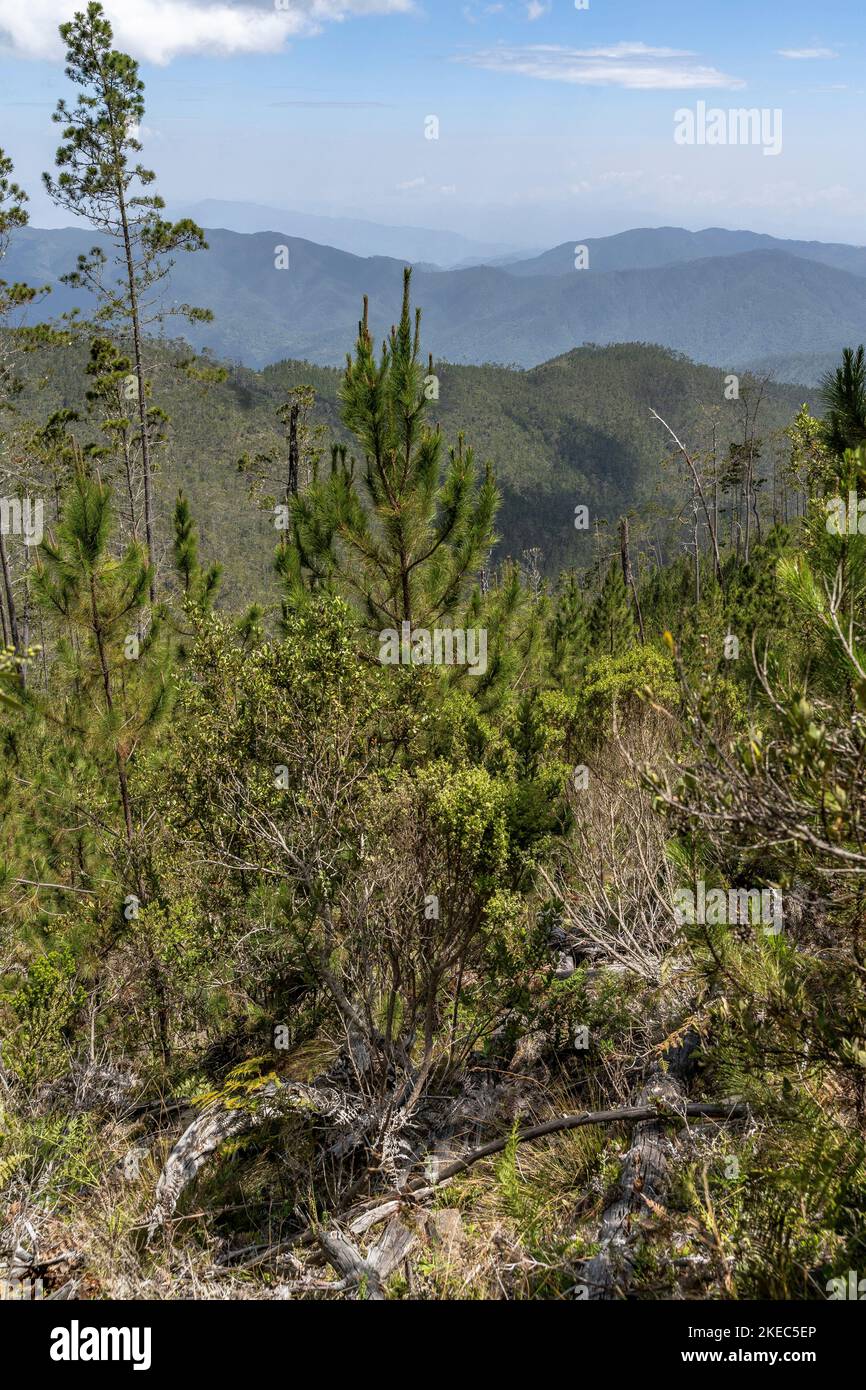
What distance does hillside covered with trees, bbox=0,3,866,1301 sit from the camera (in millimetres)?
3381

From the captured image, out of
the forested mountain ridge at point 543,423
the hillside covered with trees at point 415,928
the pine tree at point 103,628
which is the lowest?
the hillside covered with trees at point 415,928

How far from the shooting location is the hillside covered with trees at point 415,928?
3.38 m

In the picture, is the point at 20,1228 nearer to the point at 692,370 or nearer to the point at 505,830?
the point at 505,830

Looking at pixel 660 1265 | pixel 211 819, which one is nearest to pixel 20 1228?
pixel 211 819

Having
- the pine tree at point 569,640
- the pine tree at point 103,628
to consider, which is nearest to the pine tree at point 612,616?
the pine tree at point 569,640

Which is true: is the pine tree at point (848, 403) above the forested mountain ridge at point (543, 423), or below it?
below

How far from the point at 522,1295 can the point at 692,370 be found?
191 metres

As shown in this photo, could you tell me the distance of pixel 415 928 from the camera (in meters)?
5.62

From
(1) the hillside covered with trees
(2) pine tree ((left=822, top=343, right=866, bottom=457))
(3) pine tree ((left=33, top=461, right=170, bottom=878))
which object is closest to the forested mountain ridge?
(3) pine tree ((left=33, top=461, right=170, bottom=878))

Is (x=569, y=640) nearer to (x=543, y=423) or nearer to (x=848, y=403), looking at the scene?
(x=848, y=403)

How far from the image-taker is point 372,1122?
212 inches

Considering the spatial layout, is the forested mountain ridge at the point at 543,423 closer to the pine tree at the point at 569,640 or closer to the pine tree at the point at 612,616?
the pine tree at the point at 612,616

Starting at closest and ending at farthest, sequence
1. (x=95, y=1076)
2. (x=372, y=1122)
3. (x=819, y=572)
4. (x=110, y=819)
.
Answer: (x=819, y=572) → (x=372, y=1122) → (x=95, y=1076) → (x=110, y=819)

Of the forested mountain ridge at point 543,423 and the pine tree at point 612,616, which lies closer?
the pine tree at point 612,616
